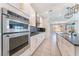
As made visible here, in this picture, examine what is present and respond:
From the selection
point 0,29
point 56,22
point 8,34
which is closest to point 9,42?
point 8,34

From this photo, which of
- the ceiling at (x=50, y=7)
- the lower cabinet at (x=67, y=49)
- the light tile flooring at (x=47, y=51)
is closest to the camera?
the lower cabinet at (x=67, y=49)

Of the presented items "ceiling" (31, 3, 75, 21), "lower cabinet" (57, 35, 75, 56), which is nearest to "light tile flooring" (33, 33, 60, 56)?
"lower cabinet" (57, 35, 75, 56)

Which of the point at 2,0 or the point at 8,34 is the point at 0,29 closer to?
the point at 8,34

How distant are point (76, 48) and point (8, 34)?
1.13 metres

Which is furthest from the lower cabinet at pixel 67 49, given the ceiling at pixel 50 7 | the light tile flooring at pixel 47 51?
the ceiling at pixel 50 7

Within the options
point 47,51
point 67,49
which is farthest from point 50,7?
point 67,49

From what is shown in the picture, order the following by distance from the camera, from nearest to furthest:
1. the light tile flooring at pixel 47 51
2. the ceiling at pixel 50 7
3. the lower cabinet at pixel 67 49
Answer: the lower cabinet at pixel 67 49 → the light tile flooring at pixel 47 51 → the ceiling at pixel 50 7

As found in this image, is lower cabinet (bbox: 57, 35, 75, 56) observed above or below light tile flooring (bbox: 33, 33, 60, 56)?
above

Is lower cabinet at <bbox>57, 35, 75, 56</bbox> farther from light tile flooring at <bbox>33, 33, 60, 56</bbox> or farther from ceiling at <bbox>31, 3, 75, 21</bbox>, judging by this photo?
ceiling at <bbox>31, 3, 75, 21</bbox>

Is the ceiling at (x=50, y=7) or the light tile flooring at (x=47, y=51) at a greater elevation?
the ceiling at (x=50, y=7)

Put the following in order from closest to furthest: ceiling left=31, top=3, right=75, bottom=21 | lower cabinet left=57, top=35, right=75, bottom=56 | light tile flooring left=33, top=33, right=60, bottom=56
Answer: lower cabinet left=57, top=35, right=75, bottom=56, light tile flooring left=33, top=33, right=60, bottom=56, ceiling left=31, top=3, right=75, bottom=21

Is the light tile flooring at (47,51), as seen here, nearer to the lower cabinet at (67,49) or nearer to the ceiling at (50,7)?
the lower cabinet at (67,49)

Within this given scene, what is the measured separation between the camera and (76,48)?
1.83m

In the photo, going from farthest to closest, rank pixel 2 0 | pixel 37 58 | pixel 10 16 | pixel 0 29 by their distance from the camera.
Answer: pixel 10 16
pixel 2 0
pixel 0 29
pixel 37 58
